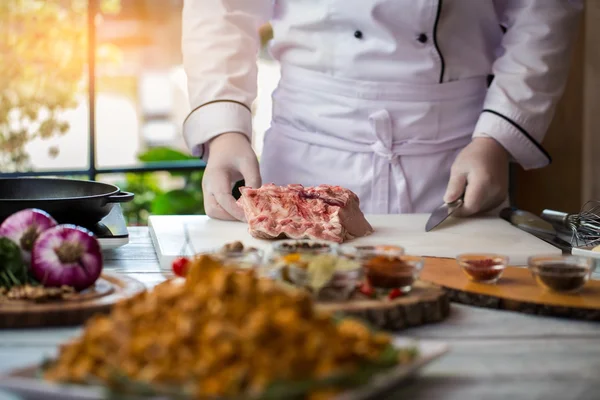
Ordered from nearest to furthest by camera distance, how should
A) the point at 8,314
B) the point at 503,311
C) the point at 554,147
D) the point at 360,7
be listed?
the point at 8,314
the point at 503,311
the point at 360,7
the point at 554,147

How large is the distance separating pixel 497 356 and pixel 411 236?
35.6 inches

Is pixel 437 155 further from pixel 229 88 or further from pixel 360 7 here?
pixel 229 88

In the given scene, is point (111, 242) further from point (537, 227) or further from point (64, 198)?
point (537, 227)

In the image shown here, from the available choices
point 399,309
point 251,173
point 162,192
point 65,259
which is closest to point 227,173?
point 251,173

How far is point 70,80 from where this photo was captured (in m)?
3.34

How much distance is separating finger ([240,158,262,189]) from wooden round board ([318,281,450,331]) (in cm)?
98

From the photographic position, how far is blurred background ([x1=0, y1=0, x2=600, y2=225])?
3316 mm

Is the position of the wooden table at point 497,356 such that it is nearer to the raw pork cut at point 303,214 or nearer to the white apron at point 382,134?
the raw pork cut at point 303,214

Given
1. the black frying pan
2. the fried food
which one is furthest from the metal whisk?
the fried food

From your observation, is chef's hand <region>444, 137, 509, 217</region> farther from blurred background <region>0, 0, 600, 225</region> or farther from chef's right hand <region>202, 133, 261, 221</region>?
blurred background <region>0, 0, 600, 225</region>

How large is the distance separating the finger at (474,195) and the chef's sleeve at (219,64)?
62cm

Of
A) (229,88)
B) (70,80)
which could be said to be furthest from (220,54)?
(70,80)

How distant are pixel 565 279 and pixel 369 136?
1.06 metres

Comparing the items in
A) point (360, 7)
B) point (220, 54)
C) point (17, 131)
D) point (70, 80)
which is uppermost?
point (360, 7)
